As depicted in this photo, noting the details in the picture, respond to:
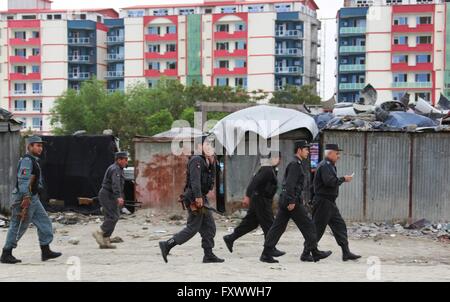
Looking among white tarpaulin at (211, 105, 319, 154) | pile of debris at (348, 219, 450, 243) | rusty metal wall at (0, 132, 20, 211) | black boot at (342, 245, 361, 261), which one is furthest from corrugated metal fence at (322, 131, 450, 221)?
rusty metal wall at (0, 132, 20, 211)

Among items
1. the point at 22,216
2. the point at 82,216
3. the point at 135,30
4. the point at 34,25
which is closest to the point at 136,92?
the point at 135,30

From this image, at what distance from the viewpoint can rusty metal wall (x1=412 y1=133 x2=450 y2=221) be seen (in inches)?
611

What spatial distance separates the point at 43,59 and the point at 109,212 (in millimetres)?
78319

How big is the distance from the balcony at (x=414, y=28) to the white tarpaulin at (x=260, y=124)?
62.5 metres

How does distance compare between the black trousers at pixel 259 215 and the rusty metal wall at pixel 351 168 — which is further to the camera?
the rusty metal wall at pixel 351 168

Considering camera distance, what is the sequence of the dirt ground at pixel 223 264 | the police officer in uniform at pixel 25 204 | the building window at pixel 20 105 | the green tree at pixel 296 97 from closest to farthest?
the dirt ground at pixel 223 264
the police officer in uniform at pixel 25 204
the green tree at pixel 296 97
the building window at pixel 20 105

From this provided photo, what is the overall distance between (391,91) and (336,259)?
6900 centimetres

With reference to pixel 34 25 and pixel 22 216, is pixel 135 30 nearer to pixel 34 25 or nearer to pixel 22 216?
pixel 34 25

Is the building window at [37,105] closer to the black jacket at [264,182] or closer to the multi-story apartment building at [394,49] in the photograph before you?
the multi-story apartment building at [394,49]

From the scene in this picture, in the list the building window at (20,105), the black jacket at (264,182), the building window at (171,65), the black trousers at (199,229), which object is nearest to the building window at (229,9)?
the building window at (171,65)

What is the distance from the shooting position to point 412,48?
Result: 76438mm

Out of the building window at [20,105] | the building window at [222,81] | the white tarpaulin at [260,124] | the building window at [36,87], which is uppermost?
the building window at [222,81]

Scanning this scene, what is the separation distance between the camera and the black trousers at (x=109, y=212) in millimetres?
12414

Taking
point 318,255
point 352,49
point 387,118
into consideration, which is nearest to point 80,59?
point 352,49
